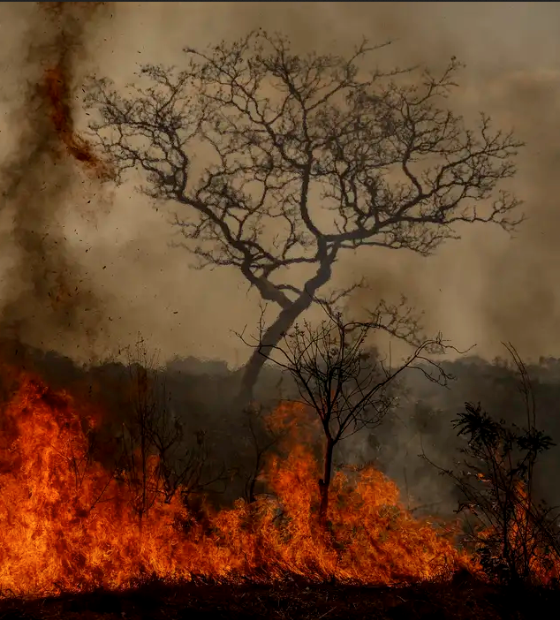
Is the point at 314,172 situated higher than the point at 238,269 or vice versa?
the point at 314,172

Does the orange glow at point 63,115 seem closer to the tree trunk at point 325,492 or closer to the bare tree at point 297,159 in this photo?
the bare tree at point 297,159

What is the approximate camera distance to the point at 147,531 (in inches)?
352

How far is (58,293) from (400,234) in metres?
6.16

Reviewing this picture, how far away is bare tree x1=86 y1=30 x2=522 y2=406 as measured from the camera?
11664 millimetres

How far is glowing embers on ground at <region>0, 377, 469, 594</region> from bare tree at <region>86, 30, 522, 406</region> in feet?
9.86

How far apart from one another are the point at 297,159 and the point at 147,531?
6871 millimetres

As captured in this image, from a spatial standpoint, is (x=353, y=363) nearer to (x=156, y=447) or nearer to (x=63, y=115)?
(x=156, y=447)

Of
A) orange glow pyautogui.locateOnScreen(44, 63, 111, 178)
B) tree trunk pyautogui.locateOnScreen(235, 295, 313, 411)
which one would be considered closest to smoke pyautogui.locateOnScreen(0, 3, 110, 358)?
orange glow pyautogui.locateOnScreen(44, 63, 111, 178)

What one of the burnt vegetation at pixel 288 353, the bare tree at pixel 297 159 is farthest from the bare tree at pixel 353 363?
the bare tree at pixel 297 159

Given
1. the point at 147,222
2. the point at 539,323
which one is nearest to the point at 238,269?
the point at 147,222

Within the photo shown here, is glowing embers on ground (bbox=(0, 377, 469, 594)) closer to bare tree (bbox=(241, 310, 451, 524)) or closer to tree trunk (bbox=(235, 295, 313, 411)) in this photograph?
bare tree (bbox=(241, 310, 451, 524))

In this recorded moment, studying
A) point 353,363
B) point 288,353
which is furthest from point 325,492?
point 288,353

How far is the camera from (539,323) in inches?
456

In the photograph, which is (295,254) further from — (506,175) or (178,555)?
(178,555)
